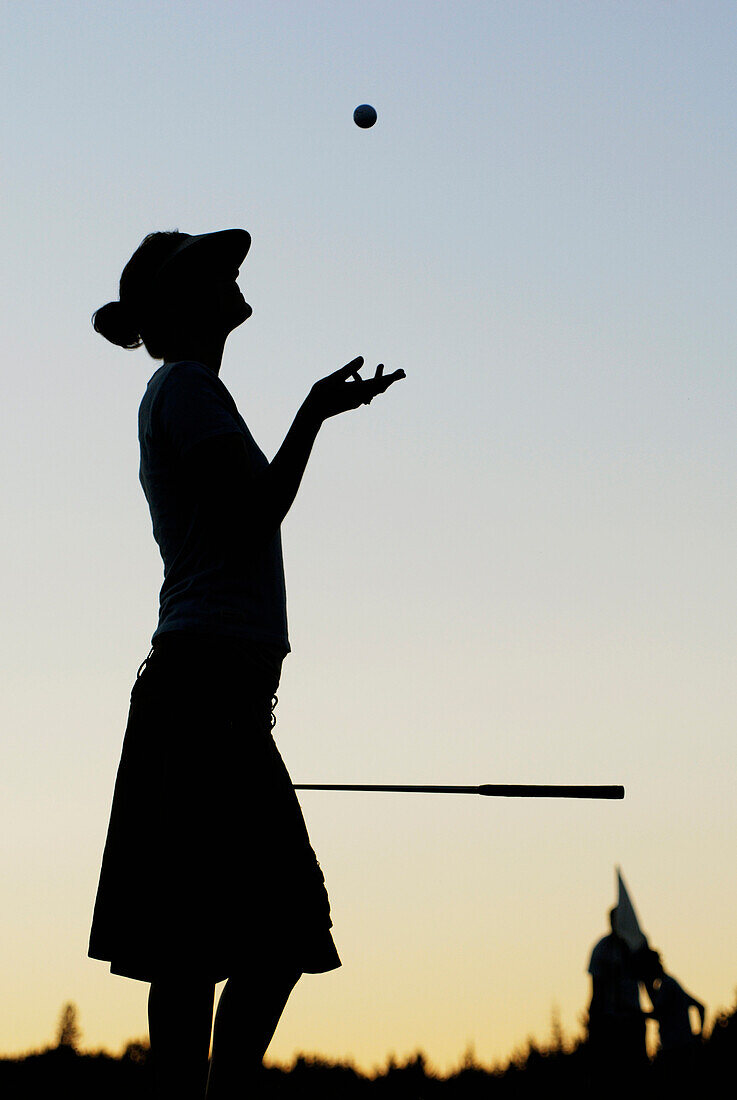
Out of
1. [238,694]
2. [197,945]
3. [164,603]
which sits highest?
[164,603]

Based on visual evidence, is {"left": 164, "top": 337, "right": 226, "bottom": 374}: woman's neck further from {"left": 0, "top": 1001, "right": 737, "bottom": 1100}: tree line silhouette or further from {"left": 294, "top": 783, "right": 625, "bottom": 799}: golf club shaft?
{"left": 0, "top": 1001, "right": 737, "bottom": 1100}: tree line silhouette

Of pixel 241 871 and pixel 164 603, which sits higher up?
pixel 164 603

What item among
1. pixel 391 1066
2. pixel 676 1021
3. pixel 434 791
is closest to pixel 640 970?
pixel 676 1021

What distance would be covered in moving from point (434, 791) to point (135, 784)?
2.16 ft

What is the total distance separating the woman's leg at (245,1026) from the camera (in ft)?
9.11

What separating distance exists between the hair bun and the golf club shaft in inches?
46.1

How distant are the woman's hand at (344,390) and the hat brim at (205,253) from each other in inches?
19.7

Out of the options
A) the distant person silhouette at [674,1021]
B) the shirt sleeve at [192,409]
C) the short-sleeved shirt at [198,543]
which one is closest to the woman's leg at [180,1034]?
the short-sleeved shirt at [198,543]

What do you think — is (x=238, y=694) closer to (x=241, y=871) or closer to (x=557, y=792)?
(x=241, y=871)

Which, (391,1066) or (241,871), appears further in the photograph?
(391,1066)

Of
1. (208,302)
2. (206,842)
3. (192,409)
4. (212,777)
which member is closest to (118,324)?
(208,302)

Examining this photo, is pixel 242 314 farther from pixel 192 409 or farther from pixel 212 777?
pixel 212 777

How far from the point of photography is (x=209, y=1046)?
9.00 ft

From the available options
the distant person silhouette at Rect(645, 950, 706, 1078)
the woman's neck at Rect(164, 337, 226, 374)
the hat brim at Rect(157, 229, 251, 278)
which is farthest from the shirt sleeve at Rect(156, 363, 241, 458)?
the distant person silhouette at Rect(645, 950, 706, 1078)
